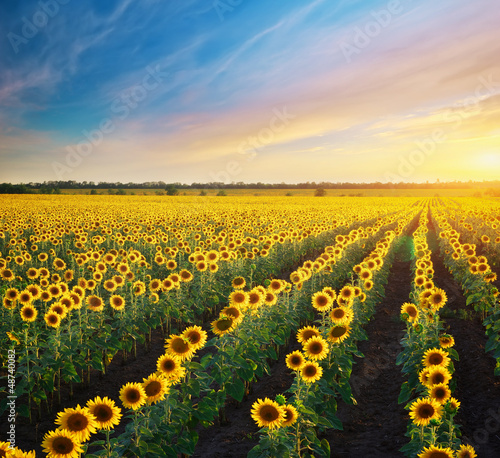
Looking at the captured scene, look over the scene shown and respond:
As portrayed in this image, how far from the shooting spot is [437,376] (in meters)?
4.51

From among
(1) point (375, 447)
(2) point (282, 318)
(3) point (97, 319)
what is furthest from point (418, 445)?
(3) point (97, 319)

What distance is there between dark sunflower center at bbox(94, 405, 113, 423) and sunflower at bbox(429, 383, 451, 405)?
3.61 metres

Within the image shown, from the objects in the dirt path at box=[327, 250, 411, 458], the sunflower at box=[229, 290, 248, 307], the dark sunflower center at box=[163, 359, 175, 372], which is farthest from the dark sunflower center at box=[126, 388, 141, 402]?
the dirt path at box=[327, 250, 411, 458]

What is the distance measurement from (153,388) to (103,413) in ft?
1.98

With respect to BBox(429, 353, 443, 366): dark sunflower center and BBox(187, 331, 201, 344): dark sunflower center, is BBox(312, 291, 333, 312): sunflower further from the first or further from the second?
BBox(187, 331, 201, 344): dark sunflower center

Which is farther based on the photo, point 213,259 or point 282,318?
point 213,259

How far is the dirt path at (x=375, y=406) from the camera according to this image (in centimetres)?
531

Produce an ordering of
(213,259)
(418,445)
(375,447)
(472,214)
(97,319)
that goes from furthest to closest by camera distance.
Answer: (472,214), (213,259), (97,319), (375,447), (418,445)

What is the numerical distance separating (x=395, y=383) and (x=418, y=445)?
10.9 ft

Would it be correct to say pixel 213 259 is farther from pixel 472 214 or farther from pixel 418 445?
pixel 472 214

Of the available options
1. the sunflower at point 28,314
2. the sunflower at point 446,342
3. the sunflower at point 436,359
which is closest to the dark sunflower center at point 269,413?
the sunflower at point 436,359

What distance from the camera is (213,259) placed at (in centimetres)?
1076

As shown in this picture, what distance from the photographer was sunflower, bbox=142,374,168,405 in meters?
3.93

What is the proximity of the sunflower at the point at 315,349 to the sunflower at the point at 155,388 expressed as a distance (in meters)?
2.14
